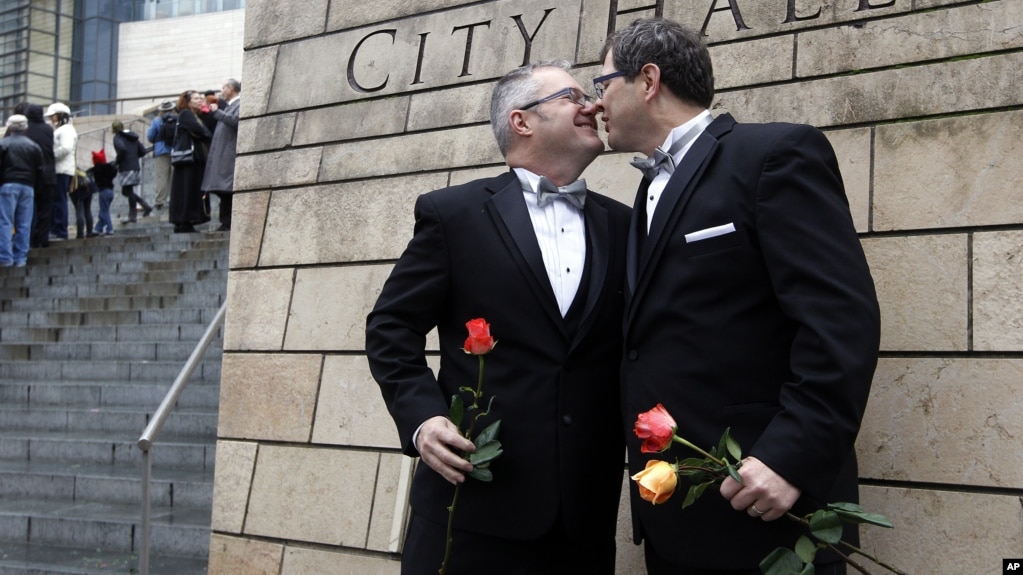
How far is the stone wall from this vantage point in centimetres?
381

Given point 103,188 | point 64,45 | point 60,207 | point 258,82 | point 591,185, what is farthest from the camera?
point 64,45

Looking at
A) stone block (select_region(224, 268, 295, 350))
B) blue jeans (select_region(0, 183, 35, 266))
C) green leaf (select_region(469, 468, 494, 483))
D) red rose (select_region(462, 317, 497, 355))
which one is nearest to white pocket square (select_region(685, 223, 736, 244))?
red rose (select_region(462, 317, 497, 355))

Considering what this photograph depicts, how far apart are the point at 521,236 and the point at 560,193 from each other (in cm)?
20

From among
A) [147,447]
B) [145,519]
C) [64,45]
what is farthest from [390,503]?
[64,45]

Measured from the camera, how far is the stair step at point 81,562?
6.25 meters

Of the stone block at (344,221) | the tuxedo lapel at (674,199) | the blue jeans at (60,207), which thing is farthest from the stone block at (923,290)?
the blue jeans at (60,207)

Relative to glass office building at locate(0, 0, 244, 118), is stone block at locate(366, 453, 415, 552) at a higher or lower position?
lower

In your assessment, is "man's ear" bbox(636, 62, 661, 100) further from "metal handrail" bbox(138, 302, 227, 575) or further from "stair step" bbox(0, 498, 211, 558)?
"stair step" bbox(0, 498, 211, 558)

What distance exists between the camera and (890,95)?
4109 mm

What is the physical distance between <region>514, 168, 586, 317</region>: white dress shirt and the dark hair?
49cm

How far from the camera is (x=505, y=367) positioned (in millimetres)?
3361

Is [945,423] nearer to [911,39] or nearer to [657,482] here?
[911,39]

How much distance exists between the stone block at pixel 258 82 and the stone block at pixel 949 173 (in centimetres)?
337

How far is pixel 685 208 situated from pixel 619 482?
930mm
